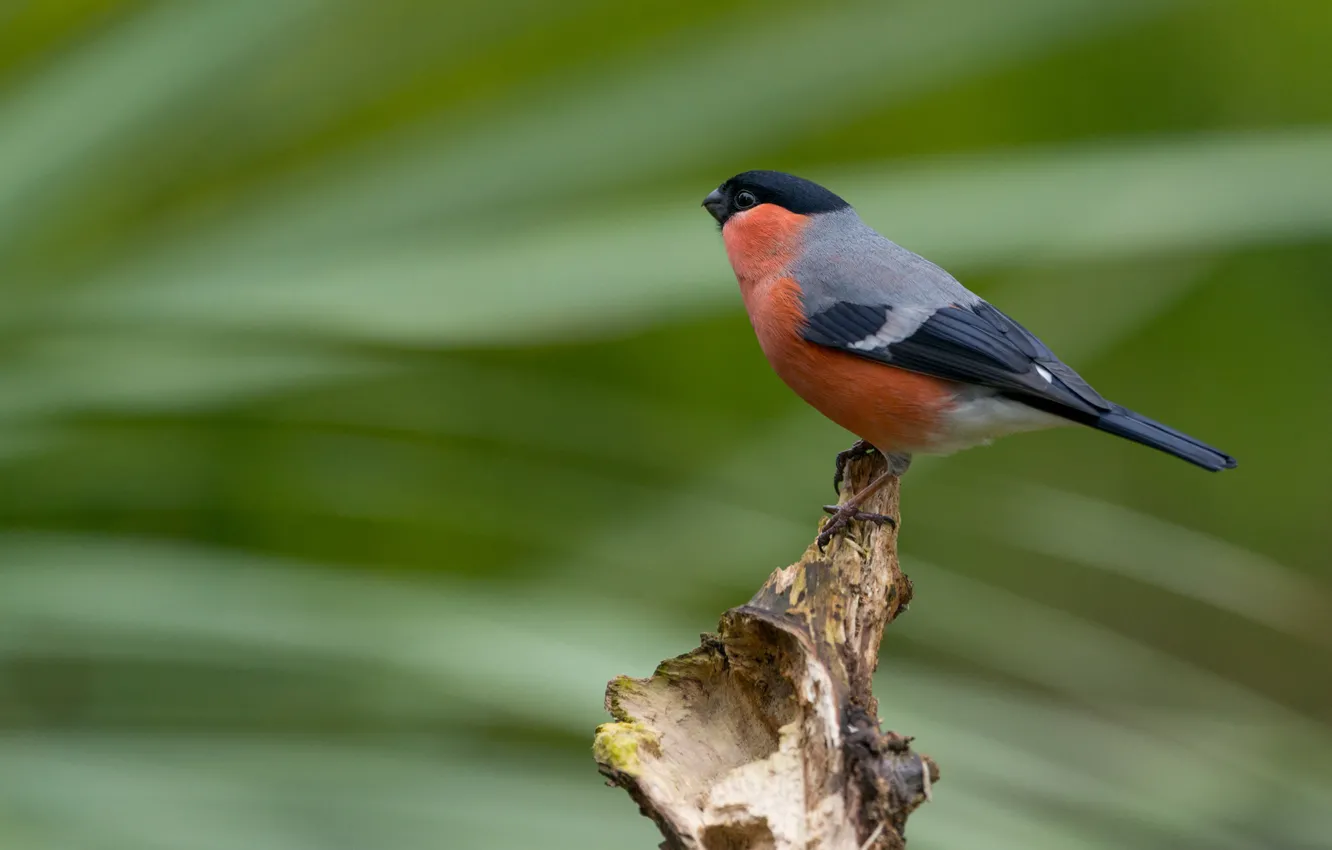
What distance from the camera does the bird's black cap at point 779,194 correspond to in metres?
2.66

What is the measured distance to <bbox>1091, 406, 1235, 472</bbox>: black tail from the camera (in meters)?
2.04

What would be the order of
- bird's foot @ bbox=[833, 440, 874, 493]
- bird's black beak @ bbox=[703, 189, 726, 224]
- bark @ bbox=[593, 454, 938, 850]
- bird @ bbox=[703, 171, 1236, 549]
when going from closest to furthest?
bark @ bbox=[593, 454, 938, 850]
bird @ bbox=[703, 171, 1236, 549]
bird's foot @ bbox=[833, 440, 874, 493]
bird's black beak @ bbox=[703, 189, 726, 224]

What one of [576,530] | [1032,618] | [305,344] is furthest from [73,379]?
[1032,618]

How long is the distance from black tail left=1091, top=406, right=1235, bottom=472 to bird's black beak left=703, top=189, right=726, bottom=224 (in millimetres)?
967

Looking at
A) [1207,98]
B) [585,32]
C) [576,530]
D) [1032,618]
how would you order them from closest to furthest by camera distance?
[1032,618]
[576,530]
[585,32]
[1207,98]

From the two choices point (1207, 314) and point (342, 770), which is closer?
Result: point (342, 770)

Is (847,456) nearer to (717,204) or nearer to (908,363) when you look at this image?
(908,363)

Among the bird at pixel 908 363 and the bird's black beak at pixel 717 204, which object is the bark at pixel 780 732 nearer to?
the bird at pixel 908 363

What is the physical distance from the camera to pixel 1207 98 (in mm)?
3449

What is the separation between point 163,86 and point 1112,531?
2067 mm

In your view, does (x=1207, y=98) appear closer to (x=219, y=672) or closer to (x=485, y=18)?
(x=485, y=18)

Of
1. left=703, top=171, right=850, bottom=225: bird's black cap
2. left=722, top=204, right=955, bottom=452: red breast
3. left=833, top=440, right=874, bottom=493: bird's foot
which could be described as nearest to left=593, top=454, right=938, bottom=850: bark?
left=722, top=204, right=955, bottom=452: red breast

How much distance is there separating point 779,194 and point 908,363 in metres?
0.60

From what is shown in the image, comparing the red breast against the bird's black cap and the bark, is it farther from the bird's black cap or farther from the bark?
the bark
